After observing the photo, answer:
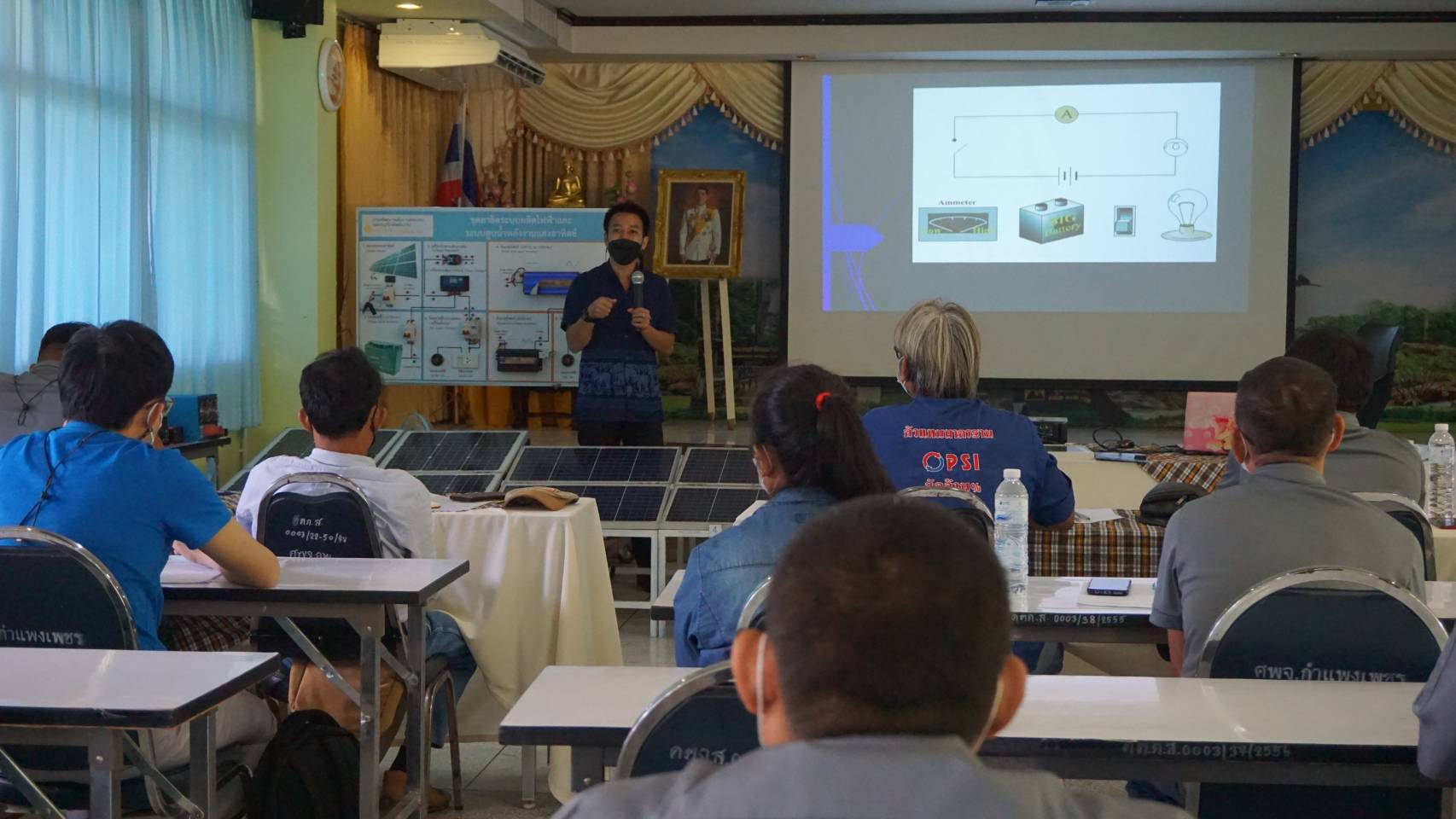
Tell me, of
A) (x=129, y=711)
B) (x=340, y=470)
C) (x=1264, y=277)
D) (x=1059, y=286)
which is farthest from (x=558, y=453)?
(x=1264, y=277)

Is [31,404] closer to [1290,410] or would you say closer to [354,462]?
[354,462]

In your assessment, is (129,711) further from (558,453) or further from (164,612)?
(558,453)

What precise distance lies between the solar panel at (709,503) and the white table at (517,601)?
3.77 feet

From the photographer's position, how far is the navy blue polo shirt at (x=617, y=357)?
561cm

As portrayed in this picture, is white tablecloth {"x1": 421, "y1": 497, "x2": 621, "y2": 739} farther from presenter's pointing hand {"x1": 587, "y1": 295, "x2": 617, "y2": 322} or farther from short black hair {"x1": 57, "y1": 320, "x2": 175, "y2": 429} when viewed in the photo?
presenter's pointing hand {"x1": 587, "y1": 295, "x2": 617, "y2": 322}

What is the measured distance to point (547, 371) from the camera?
296 inches

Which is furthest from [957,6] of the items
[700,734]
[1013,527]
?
[700,734]

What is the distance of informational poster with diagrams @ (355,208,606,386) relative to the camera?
7.44m

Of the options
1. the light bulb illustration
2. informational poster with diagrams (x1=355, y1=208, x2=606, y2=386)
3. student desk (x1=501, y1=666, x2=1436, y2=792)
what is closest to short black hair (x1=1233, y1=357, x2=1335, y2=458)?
student desk (x1=501, y1=666, x2=1436, y2=792)

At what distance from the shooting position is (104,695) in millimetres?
1782

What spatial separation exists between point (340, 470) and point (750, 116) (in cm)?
715

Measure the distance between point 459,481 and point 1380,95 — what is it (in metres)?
7.63

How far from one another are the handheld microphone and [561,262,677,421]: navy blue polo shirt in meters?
0.03

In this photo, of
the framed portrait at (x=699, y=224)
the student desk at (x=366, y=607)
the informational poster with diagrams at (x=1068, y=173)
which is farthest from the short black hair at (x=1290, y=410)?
the informational poster with diagrams at (x=1068, y=173)
